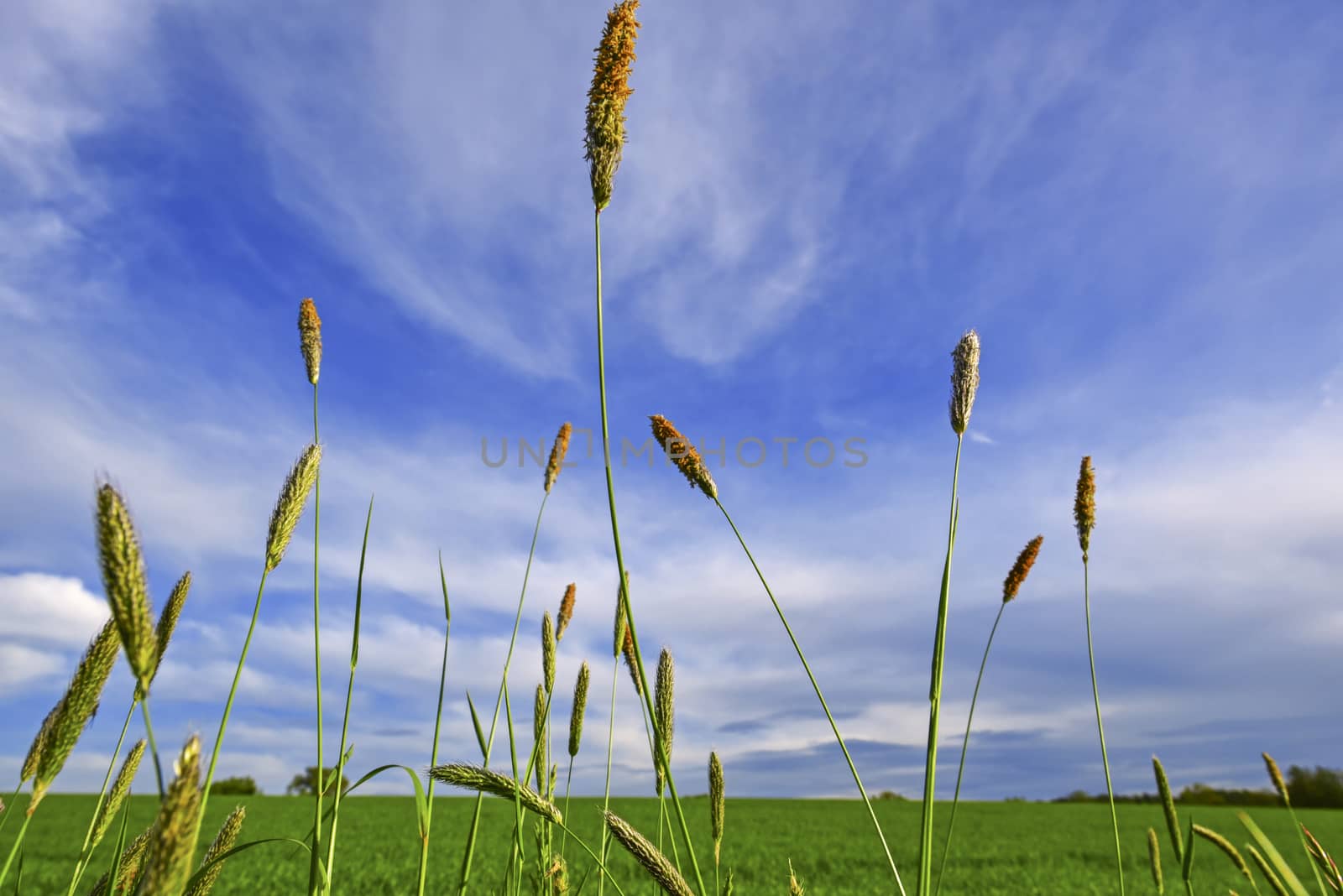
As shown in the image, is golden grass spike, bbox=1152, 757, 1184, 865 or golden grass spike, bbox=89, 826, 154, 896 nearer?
golden grass spike, bbox=89, 826, 154, 896

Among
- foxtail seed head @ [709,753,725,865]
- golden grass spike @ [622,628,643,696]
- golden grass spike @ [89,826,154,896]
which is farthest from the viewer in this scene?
golden grass spike @ [622,628,643,696]

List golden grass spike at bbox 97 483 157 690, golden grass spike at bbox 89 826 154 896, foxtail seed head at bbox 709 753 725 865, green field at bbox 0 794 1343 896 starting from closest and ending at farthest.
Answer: golden grass spike at bbox 97 483 157 690 < golden grass spike at bbox 89 826 154 896 < foxtail seed head at bbox 709 753 725 865 < green field at bbox 0 794 1343 896

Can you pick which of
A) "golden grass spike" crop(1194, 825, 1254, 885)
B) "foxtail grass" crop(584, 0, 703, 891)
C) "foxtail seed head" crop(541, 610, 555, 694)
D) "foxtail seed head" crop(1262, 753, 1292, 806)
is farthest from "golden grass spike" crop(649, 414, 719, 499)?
"foxtail seed head" crop(1262, 753, 1292, 806)

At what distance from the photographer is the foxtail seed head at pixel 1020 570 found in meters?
3.35

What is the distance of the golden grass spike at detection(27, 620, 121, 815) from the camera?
170cm

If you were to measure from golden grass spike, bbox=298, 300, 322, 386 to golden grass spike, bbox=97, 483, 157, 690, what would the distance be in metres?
1.79

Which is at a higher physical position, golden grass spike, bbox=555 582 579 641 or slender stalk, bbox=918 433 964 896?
golden grass spike, bbox=555 582 579 641

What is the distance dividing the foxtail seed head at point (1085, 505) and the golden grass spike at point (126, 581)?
12.1 feet

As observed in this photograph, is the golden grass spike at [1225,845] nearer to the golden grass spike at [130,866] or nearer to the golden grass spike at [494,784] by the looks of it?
the golden grass spike at [494,784]

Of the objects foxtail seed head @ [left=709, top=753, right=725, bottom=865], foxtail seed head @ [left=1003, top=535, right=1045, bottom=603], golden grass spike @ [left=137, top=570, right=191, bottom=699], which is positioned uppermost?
foxtail seed head @ [left=1003, top=535, right=1045, bottom=603]

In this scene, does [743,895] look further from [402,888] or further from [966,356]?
[966,356]

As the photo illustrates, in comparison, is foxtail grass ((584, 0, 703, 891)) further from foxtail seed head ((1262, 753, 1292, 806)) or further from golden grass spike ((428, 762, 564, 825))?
foxtail seed head ((1262, 753, 1292, 806))

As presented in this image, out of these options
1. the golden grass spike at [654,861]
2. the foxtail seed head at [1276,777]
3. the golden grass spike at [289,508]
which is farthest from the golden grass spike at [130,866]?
the foxtail seed head at [1276,777]

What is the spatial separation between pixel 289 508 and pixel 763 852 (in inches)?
603
